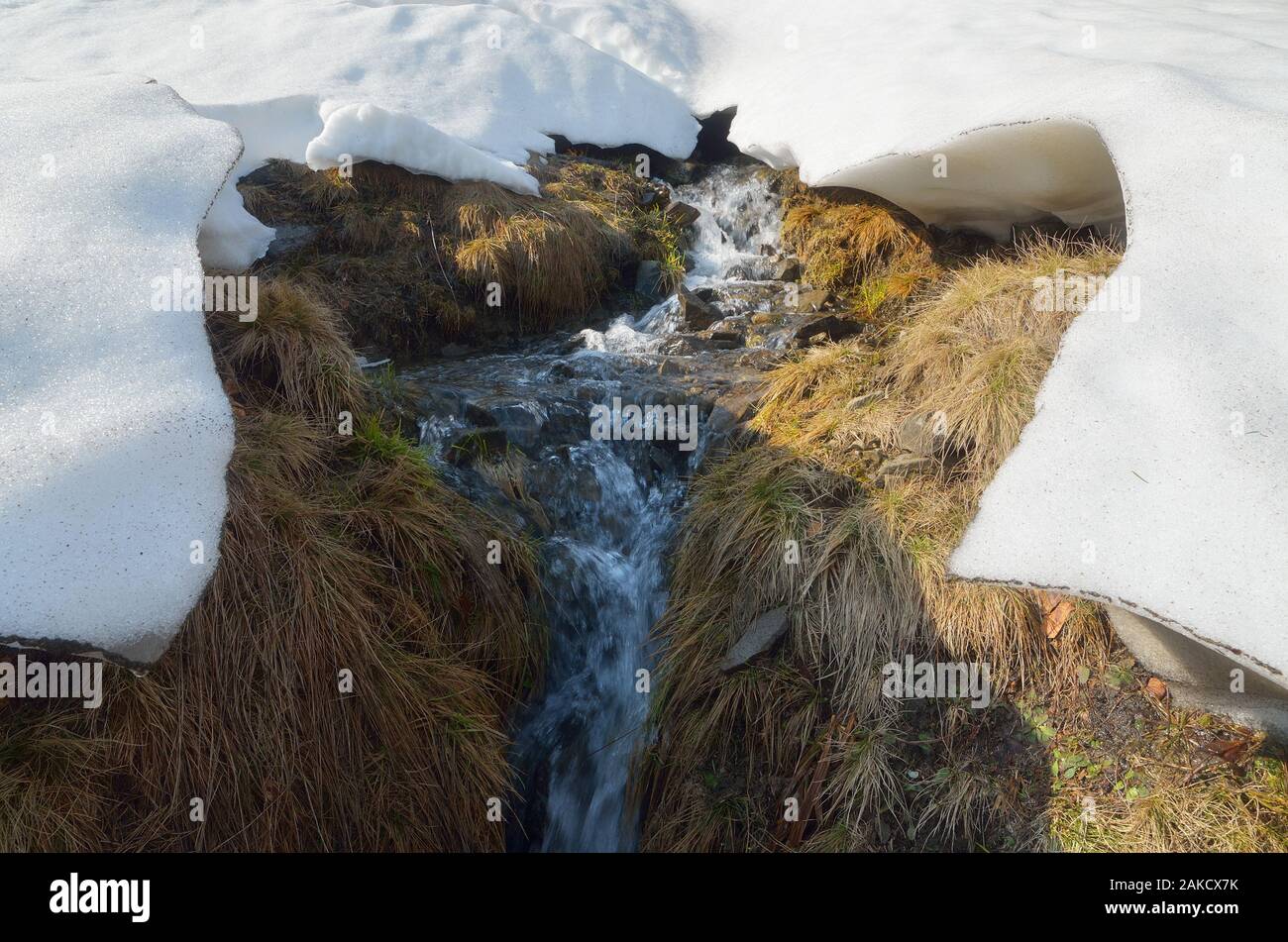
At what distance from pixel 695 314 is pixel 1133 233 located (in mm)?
3175

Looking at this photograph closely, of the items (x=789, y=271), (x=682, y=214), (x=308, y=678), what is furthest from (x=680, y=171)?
(x=308, y=678)

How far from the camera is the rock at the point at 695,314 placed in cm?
667

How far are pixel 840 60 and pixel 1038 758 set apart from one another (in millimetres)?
6232

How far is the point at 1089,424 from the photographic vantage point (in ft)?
11.7

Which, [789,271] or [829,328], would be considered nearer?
[829,328]

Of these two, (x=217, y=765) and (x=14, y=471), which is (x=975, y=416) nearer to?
(x=217, y=765)

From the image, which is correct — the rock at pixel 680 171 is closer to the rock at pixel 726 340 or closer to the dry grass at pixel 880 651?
the rock at pixel 726 340

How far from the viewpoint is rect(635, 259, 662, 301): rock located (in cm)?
717

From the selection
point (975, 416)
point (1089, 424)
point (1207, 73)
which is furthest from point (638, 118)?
point (1089, 424)

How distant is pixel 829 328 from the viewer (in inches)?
246

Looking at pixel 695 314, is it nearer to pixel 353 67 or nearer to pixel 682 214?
pixel 682 214

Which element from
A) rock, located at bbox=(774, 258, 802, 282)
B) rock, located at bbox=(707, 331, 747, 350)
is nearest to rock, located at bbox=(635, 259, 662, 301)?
rock, located at bbox=(707, 331, 747, 350)

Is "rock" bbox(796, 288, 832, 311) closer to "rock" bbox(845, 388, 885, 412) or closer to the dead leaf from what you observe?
"rock" bbox(845, 388, 885, 412)

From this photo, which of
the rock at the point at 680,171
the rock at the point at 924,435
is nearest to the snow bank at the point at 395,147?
the rock at the point at 680,171
